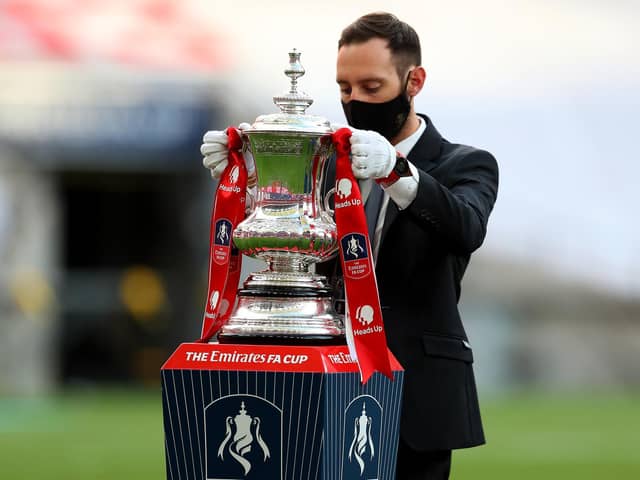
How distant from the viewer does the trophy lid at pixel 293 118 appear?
9.71 ft

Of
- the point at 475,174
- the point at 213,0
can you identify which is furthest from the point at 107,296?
the point at 475,174

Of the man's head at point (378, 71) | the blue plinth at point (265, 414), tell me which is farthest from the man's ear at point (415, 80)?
the blue plinth at point (265, 414)

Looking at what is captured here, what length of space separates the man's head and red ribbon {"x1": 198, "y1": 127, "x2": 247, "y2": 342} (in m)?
0.29

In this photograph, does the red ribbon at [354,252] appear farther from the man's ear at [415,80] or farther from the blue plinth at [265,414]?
the man's ear at [415,80]

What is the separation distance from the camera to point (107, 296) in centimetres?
1402

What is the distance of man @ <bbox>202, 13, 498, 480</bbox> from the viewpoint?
3.24 meters

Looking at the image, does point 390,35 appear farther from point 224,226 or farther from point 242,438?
point 242,438

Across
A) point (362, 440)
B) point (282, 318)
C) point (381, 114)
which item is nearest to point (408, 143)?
point (381, 114)

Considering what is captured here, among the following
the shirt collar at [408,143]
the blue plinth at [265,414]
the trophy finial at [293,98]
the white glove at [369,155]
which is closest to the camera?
the blue plinth at [265,414]

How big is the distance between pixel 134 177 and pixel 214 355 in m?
11.6

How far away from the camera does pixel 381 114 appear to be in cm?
329

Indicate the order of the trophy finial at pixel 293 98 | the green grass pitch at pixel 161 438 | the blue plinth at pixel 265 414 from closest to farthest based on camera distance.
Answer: the blue plinth at pixel 265 414 < the trophy finial at pixel 293 98 < the green grass pitch at pixel 161 438

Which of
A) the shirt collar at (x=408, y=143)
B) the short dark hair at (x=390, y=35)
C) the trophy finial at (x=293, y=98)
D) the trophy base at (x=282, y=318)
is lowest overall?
the trophy base at (x=282, y=318)

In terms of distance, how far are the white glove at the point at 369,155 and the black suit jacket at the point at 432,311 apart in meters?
0.28
